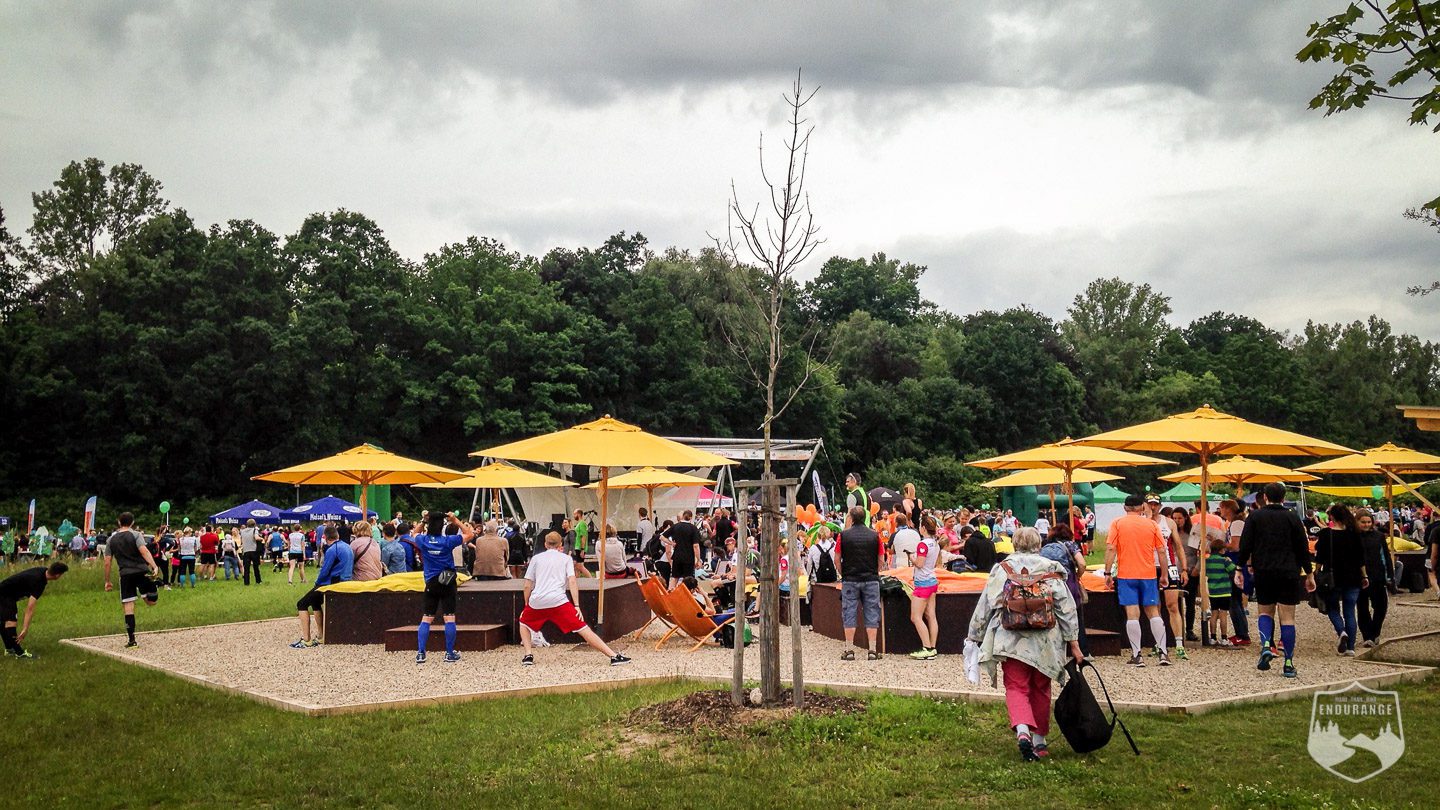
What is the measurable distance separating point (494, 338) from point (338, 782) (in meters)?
43.7

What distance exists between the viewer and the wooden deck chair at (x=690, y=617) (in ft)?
39.1

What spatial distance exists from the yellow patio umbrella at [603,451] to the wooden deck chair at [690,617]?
87 centimetres

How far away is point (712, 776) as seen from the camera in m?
6.18

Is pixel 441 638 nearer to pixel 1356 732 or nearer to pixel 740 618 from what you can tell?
pixel 740 618

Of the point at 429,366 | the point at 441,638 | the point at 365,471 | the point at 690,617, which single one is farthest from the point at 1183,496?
the point at 429,366

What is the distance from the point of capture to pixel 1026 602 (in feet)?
21.3

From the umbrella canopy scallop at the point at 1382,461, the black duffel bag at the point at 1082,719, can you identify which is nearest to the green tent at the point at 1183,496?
the umbrella canopy scallop at the point at 1382,461

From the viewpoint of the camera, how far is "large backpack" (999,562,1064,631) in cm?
646

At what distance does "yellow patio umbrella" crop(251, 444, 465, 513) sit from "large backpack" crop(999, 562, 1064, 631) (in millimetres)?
10206

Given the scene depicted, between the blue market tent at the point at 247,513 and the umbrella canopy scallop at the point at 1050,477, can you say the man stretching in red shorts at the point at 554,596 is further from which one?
the blue market tent at the point at 247,513

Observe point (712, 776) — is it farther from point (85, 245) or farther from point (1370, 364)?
point (1370, 364)

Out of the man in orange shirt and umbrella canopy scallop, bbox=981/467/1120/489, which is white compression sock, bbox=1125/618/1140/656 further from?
umbrella canopy scallop, bbox=981/467/1120/489

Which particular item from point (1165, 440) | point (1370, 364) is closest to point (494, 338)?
point (1165, 440)

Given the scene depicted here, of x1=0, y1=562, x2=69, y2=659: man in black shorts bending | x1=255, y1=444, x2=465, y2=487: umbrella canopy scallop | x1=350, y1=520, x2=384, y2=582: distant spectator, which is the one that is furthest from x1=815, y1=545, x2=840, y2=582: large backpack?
x1=0, y1=562, x2=69, y2=659: man in black shorts bending
